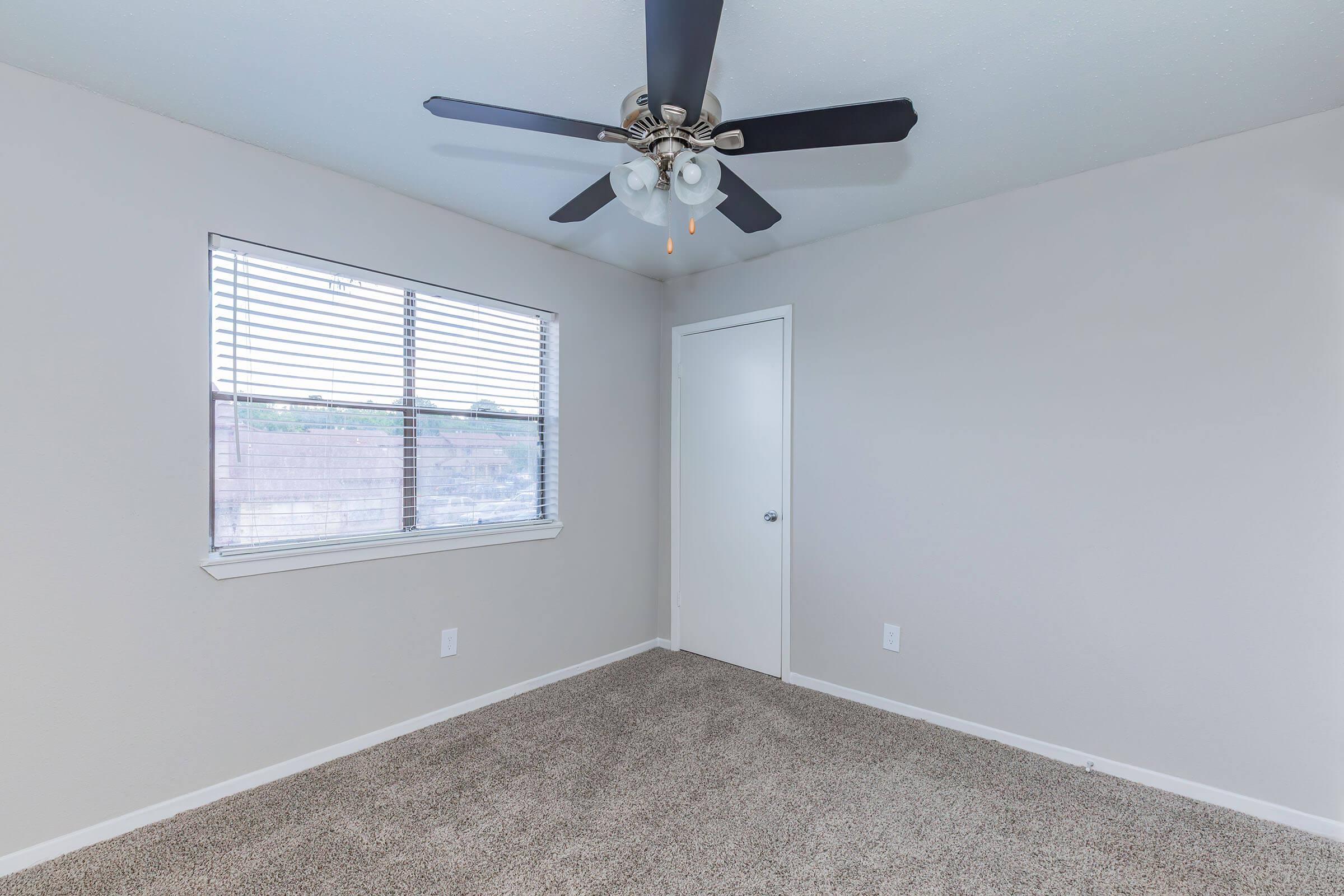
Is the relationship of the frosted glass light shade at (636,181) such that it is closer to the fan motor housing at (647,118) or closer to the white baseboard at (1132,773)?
the fan motor housing at (647,118)

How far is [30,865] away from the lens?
183cm

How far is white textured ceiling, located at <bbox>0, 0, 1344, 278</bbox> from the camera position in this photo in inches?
62.5

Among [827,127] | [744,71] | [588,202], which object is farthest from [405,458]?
[827,127]

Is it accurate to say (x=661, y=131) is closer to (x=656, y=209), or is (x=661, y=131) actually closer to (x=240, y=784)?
(x=656, y=209)

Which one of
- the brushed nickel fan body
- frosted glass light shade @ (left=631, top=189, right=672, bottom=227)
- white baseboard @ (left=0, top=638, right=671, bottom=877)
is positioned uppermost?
the brushed nickel fan body

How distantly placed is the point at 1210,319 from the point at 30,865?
418cm

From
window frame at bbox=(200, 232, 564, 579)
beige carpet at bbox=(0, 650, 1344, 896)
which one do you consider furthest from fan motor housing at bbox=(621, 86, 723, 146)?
beige carpet at bbox=(0, 650, 1344, 896)

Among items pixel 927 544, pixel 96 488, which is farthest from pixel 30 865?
pixel 927 544

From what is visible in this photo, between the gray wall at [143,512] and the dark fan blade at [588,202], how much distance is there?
723 mm

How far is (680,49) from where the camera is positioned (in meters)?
1.29

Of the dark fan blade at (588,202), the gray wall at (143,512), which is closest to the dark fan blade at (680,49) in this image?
the dark fan blade at (588,202)

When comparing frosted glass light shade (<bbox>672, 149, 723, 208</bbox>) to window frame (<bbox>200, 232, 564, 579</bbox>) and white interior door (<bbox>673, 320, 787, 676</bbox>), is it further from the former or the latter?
white interior door (<bbox>673, 320, 787, 676</bbox>)

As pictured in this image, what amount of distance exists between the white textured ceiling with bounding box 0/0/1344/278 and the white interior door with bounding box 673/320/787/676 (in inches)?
49.5

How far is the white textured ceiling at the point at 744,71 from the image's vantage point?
1588 mm
